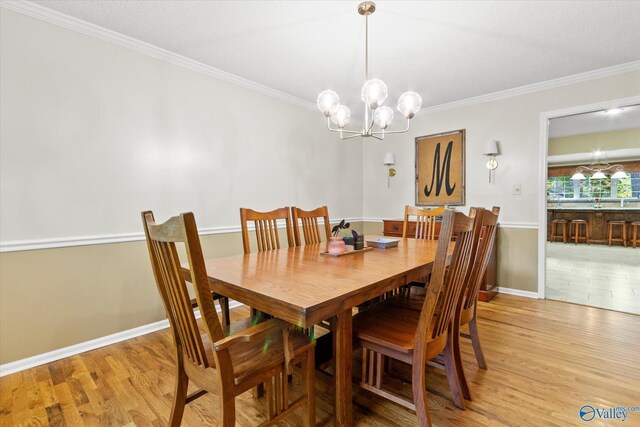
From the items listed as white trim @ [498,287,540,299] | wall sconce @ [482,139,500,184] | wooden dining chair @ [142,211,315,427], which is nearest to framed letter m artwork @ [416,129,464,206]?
wall sconce @ [482,139,500,184]

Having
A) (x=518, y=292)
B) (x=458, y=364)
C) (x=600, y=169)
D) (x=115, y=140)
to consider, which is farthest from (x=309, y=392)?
(x=600, y=169)

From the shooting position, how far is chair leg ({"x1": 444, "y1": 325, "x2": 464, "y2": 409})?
152 centimetres

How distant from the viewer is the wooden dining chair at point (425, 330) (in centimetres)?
118

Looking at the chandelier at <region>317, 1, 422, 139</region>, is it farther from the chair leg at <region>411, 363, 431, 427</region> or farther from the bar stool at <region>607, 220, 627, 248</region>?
the bar stool at <region>607, 220, 627, 248</region>

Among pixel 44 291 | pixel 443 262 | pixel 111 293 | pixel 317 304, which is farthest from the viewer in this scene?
pixel 111 293

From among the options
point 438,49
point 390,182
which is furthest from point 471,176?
point 438,49

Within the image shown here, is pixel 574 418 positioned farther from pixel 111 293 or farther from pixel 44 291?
pixel 44 291

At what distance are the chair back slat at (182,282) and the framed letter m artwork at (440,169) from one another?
11.7 feet

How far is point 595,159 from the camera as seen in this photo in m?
7.50

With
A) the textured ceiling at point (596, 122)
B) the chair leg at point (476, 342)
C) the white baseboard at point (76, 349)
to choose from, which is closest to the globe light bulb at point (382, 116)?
the chair leg at point (476, 342)

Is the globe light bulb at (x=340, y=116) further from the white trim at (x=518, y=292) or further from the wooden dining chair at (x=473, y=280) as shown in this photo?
the white trim at (x=518, y=292)

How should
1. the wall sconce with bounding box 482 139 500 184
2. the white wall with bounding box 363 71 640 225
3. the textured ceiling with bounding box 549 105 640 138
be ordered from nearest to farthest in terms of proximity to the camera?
the white wall with bounding box 363 71 640 225 → the wall sconce with bounding box 482 139 500 184 → the textured ceiling with bounding box 549 105 640 138

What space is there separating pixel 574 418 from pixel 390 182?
3.34 m

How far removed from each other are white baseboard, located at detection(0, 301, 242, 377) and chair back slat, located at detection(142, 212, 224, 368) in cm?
151
